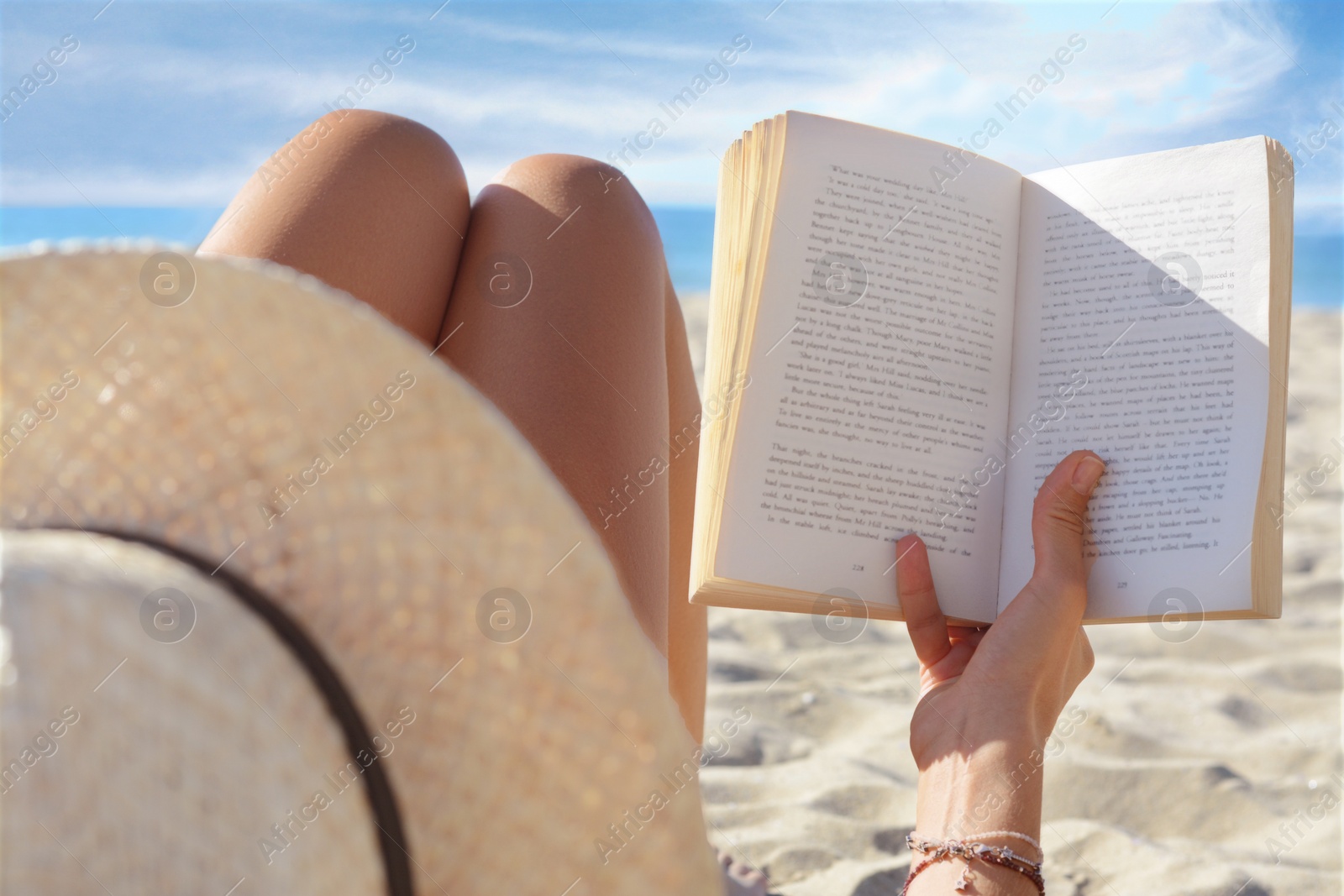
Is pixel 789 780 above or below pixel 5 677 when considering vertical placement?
below

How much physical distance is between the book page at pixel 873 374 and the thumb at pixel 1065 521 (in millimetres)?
62

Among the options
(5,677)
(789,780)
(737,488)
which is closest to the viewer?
(5,677)

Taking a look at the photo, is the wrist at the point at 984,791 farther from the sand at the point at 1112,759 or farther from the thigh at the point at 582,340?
the sand at the point at 1112,759

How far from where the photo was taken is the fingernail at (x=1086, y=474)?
981 mm

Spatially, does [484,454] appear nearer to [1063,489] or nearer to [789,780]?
[1063,489]

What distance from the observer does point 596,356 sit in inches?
40.9

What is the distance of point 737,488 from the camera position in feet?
3.20

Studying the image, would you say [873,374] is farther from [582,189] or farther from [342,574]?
[342,574]

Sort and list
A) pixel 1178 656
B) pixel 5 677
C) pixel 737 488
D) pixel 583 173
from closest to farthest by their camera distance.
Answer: pixel 5 677 → pixel 737 488 → pixel 583 173 → pixel 1178 656

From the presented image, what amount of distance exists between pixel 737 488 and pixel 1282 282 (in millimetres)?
590

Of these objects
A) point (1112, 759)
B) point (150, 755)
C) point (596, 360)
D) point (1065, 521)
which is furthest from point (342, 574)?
point (1112, 759)

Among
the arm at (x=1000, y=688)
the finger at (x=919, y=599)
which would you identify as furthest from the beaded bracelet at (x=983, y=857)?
the finger at (x=919, y=599)

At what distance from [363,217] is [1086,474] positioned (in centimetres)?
81

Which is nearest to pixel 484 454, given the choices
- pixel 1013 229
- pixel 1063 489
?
pixel 1063 489
